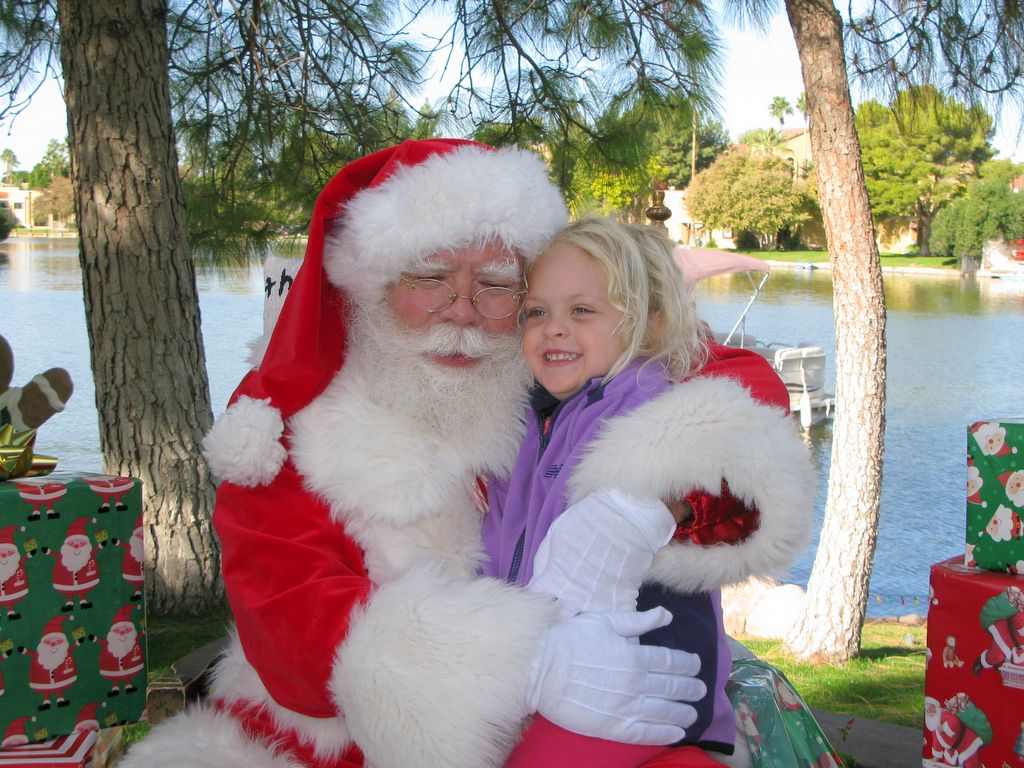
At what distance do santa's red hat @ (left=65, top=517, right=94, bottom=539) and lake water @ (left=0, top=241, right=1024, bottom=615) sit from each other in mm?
1256

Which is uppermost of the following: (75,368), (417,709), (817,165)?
(817,165)

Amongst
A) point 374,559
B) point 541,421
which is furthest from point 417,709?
point 541,421

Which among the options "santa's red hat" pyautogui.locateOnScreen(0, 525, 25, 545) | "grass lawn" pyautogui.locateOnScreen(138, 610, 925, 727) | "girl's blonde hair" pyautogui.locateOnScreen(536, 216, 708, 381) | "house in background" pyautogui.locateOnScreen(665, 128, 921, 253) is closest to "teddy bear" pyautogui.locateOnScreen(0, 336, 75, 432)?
"santa's red hat" pyautogui.locateOnScreen(0, 525, 25, 545)

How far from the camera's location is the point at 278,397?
5.89ft

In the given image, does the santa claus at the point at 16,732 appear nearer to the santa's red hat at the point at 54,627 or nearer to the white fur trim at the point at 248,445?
the santa's red hat at the point at 54,627

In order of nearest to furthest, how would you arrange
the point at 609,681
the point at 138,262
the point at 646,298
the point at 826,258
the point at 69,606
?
the point at 609,681, the point at 646,298, the point at 69,606, the point at 138,262, the point at 826,258

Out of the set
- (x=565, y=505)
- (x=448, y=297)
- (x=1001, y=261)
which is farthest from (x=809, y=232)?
(x=565, y=505)

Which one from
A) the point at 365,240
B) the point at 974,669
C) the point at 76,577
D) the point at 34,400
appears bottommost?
the point at 974,669

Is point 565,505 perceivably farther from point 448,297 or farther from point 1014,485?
point 1014,485

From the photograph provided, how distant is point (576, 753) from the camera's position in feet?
4.72

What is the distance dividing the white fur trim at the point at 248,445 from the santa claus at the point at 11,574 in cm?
60

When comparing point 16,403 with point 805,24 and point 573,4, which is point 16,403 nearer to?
point 573,4

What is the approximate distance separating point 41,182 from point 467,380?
6.89 m

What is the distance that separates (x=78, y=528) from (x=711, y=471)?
1445 mm
